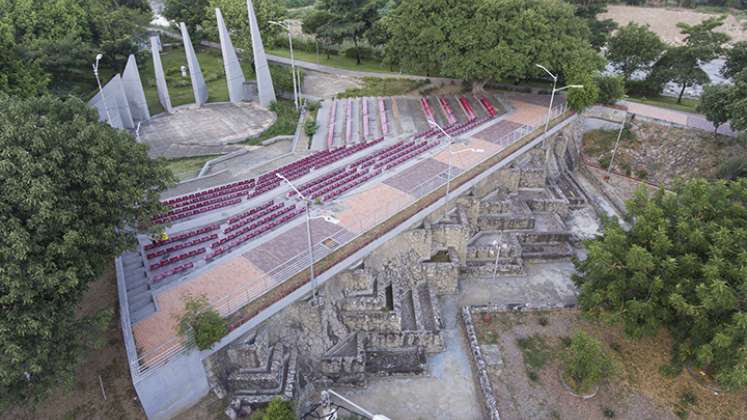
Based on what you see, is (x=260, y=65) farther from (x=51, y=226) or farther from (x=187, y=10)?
(x=51, y=226)

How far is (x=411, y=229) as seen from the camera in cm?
2888

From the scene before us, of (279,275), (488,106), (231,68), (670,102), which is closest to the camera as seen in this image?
(279,275)

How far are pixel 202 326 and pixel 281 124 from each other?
31.2 metres

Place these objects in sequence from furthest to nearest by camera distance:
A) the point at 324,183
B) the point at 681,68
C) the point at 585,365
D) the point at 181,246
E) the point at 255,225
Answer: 1. the point at 681,68
2. the point at 324,183
3. the point at 255,225
4. the point at 181,246
5. the point at 585,365

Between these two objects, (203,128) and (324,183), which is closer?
(324,183)

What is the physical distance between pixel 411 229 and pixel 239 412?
14889 millimetres

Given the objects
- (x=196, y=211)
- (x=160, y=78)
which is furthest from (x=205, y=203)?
(x=160, y=78)

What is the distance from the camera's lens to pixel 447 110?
46.9 m

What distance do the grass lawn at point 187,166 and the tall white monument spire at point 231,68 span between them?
13.9m

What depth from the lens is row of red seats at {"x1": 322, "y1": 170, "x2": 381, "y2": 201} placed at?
31141 mm

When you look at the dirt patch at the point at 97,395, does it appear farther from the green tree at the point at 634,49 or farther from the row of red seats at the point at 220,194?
the green tree at the point at 634,49

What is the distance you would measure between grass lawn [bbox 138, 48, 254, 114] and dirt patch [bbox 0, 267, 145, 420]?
38061mm

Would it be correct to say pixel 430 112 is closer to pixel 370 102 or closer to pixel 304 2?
pixel 370 102

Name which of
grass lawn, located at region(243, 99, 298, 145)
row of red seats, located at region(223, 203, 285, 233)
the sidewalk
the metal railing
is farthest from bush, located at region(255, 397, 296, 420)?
the sidewalk
